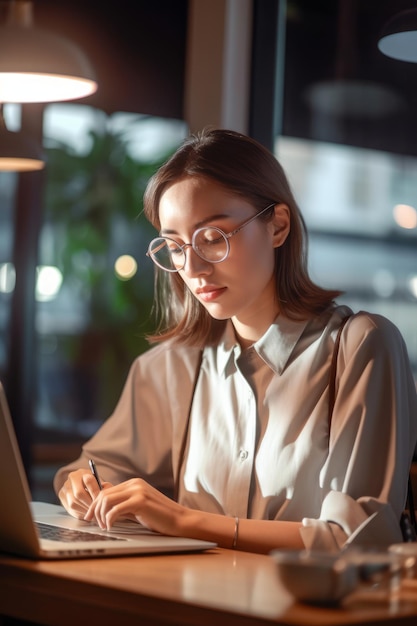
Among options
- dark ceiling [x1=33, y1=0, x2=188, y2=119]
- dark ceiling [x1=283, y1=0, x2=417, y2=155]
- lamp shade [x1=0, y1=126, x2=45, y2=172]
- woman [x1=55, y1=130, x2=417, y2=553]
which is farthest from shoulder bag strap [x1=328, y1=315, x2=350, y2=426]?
dark ceiling [x1=33, y1=0, x2=188, y2=119]

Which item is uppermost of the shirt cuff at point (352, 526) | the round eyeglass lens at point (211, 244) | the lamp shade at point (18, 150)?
the lamp shade at point (18, 150)

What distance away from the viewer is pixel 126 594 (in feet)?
5.08

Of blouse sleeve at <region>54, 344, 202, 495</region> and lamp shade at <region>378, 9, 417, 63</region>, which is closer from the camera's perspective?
blouse sleeve at <region>54, 344, 202, 495</region>

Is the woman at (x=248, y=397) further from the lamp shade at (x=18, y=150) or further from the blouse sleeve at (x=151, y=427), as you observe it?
the lamp shade at (x=18, y=150)

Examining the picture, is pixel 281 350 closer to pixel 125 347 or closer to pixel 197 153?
pixel 197 153

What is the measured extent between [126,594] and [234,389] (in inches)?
37.6

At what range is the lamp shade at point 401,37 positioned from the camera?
3.12 meters

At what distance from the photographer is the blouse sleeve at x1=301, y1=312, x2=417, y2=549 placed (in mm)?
2012

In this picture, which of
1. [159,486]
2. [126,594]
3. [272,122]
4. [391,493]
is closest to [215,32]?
[272,122]

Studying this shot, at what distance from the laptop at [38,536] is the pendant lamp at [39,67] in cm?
134

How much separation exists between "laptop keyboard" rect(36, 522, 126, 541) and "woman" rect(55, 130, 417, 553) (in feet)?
0.14

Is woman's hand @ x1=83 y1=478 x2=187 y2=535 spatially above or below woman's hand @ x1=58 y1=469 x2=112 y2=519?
above

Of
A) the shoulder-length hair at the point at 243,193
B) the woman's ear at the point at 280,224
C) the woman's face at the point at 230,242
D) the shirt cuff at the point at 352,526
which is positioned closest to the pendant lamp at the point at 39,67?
the shoulder-length hair at the point at 243,193

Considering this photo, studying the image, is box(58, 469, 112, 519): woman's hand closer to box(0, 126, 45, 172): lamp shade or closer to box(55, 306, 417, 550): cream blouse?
box(55, 306, 417, 550): cream blouse
